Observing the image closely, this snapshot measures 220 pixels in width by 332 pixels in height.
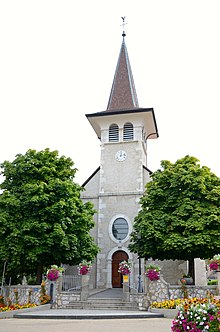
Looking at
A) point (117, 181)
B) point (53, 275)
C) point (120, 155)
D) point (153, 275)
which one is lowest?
point (53, 275)

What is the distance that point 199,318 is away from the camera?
20.6 feet

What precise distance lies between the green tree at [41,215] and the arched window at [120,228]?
140 inches

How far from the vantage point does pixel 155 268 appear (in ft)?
50.7

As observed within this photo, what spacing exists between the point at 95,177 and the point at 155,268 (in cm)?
1101

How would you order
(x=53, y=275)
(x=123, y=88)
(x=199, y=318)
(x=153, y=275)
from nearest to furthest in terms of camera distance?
(x=199, y=318)
(x=153, y=275)
(x=53, y=275)
(x=123, y=88)

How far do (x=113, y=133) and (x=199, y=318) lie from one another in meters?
20.4

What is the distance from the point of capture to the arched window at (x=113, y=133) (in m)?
25.8

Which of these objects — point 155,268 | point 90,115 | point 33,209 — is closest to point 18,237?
point 33,209

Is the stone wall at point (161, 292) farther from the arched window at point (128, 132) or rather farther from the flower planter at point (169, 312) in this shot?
the arched window at point (128, 132)

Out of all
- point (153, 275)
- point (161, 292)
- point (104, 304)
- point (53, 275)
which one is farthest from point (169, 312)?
point (53, 275)

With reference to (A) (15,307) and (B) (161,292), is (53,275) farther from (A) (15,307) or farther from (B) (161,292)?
(B) (161,292)

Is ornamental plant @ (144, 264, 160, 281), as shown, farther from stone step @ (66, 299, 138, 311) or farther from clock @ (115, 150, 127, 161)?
clock @ (115, 150, 127, 161)

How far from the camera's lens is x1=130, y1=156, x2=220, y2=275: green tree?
16359 mm

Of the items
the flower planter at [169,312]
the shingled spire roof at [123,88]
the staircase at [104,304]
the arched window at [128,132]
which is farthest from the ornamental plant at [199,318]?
the shingled spire roof at [123,88]
